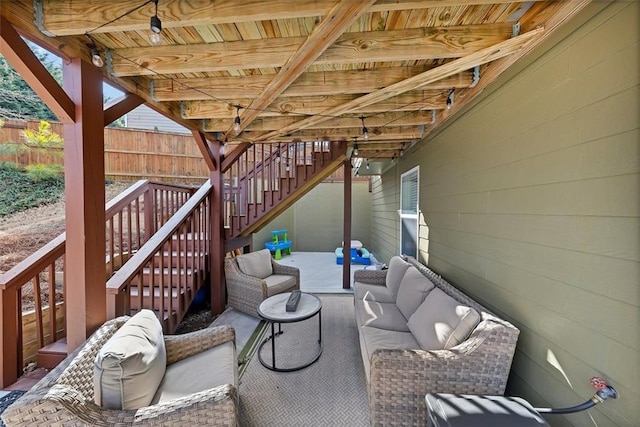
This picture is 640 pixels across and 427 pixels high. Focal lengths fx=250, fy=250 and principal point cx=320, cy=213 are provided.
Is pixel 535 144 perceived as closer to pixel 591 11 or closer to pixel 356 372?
pixel 591 11

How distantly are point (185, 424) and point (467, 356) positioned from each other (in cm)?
165

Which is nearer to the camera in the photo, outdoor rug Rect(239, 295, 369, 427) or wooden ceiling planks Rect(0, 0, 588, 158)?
wooden ceiling planks Rect(0, 0, 588, 158)

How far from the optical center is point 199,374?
1689 mm

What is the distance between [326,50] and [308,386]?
2697 millimetres

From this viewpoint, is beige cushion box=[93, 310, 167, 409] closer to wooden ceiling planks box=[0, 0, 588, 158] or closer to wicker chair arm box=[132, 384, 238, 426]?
wicker chair arm box=[132, 384, 238, 426]

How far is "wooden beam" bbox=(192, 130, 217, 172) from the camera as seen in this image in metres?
3.34

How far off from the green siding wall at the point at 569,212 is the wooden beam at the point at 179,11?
0.57 m

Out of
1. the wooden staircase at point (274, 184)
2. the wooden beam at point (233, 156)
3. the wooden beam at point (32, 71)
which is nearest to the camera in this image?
the wooden beam at point (32, 71)

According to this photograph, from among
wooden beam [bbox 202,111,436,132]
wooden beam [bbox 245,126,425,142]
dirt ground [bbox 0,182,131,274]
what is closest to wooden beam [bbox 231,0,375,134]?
wooden beam [bbox 202,111,436,132]

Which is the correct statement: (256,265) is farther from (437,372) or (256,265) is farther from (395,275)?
(437,372)

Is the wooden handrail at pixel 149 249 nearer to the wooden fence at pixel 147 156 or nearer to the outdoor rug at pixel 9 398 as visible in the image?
the outdoor rug at pixel 9 398

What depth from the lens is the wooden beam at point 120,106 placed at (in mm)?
1947

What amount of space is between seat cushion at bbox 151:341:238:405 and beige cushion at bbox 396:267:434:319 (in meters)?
1.66

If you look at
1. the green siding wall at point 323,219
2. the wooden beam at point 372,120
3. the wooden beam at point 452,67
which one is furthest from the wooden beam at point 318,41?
the green siding wall at point 323,219
